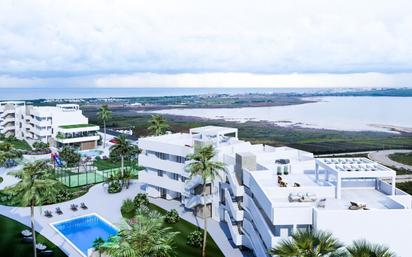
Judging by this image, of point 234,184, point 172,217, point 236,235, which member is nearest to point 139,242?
point 234,184

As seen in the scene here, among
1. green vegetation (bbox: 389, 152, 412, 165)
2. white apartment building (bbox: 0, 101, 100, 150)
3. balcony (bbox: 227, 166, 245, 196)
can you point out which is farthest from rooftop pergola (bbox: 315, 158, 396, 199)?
white apartment building (bbox: 0, 101, 100, 150)

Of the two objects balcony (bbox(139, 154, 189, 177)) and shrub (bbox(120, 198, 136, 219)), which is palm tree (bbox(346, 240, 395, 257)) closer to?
balcony (bbox(139, 154, 189, 177))

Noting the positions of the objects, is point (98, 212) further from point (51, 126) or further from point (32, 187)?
point (51, 126)

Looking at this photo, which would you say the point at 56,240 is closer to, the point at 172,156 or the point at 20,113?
the point at 172,156

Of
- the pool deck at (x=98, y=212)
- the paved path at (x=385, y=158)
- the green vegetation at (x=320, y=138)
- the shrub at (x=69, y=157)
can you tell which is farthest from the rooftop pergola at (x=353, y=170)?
the green vegetation at (x=320, y=138)

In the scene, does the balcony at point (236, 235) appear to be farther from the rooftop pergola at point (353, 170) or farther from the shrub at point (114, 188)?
the shrub at point (114, 188)
